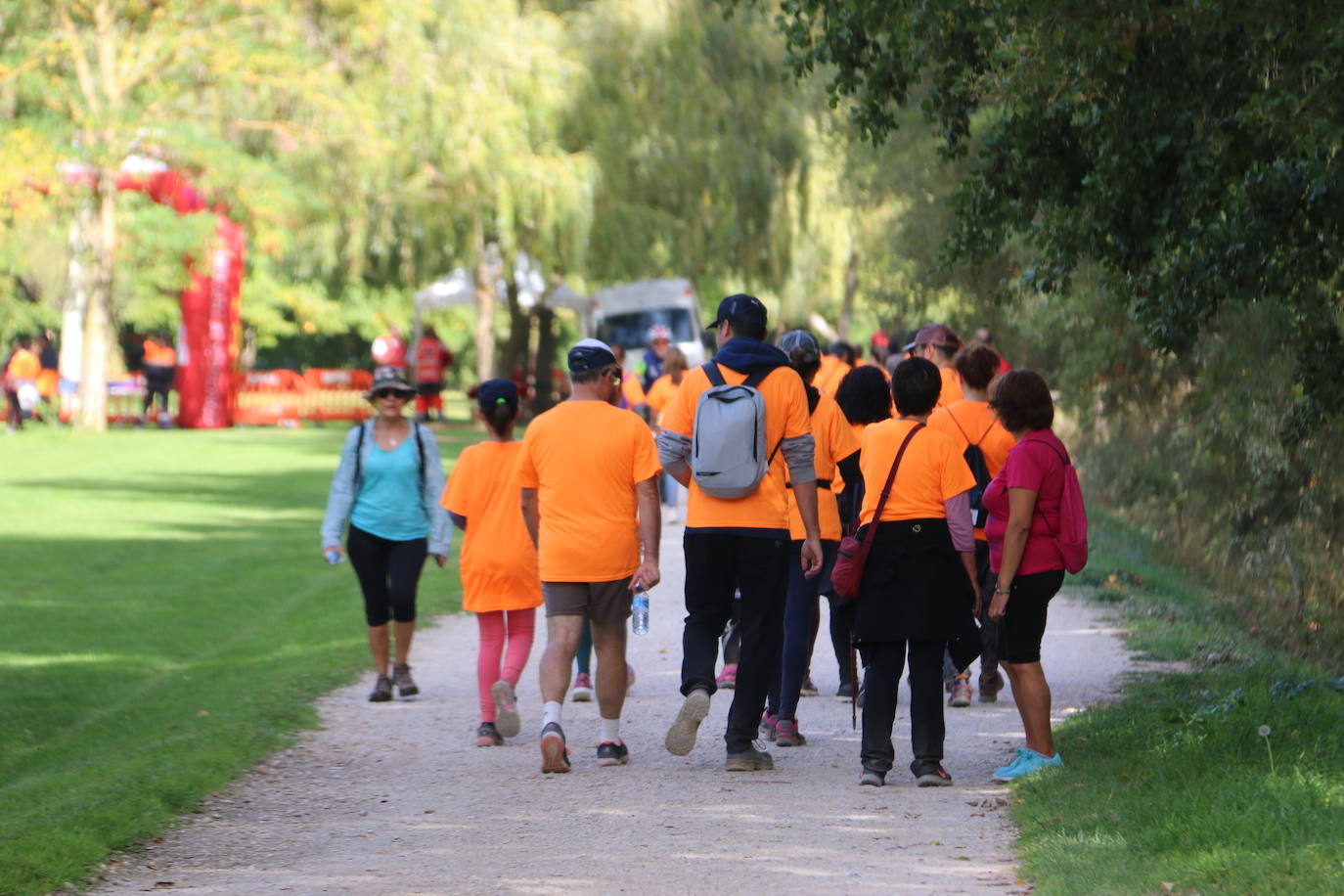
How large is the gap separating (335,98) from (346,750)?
28044mm

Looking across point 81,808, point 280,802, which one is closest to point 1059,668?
point 280,802

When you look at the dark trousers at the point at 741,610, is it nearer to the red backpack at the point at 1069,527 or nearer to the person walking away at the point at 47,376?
the red backpack at the point at 1069,527

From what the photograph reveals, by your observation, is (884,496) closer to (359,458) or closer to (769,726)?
(769,726)

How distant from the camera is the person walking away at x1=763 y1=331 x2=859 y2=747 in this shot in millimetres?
8227

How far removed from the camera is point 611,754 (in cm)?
800

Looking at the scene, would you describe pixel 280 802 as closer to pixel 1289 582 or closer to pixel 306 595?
pixel 306 595

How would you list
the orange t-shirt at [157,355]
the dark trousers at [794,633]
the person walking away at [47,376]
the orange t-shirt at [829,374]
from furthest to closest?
the person walking away at [47,376]
the orange t-shirt at [157,355]
the orange t-shirt at [829,374]
the dark trousers at [794,633]

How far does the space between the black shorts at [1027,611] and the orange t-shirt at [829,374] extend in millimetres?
6193

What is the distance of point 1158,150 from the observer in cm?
883

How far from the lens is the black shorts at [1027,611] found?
732 cm

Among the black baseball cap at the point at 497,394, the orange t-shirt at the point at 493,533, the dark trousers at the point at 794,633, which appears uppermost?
the black baseball cap at the point at 497,394

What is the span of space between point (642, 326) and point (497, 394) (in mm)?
28651

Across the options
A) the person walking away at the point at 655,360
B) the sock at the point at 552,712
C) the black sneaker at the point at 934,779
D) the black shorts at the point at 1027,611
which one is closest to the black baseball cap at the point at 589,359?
the sock at the point at 552,712

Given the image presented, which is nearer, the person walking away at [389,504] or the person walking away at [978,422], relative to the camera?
the person walking away at [978,422]
